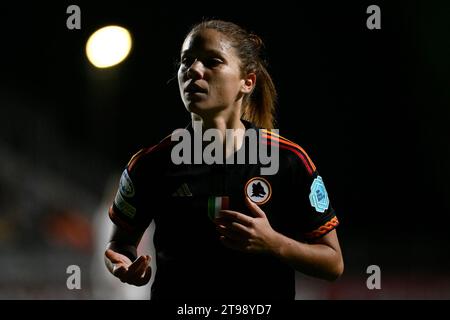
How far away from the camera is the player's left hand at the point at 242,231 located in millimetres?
1547

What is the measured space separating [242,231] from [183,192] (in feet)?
0.92

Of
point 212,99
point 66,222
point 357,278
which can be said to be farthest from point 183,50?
point 66,222

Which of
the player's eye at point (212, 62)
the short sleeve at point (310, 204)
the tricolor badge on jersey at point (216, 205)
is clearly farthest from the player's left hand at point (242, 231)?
the player's eye at point (212, 62)

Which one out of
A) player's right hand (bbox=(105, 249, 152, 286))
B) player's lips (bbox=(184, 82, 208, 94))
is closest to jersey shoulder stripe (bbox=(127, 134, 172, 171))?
player's lips (bbox=(184, 82, 208, 94))

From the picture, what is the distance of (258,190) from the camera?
67.8 inches

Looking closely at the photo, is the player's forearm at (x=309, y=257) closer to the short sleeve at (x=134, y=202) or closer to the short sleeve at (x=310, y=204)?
the short sleeve at (x=310, y=204)

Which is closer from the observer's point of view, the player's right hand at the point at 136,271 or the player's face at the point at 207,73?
the player's right hand at the point at 136,271

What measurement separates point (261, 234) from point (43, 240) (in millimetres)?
6700

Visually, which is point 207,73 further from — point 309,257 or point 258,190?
point 309,257

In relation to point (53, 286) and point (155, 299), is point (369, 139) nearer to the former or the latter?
point (53, 286)

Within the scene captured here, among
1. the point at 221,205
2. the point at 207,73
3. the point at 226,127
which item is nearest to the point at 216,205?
the point at 221,205

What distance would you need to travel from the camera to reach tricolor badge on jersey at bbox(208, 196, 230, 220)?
5.51 ft

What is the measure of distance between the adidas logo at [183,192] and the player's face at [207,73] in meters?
0.22

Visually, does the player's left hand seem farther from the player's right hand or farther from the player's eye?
the player's eye
